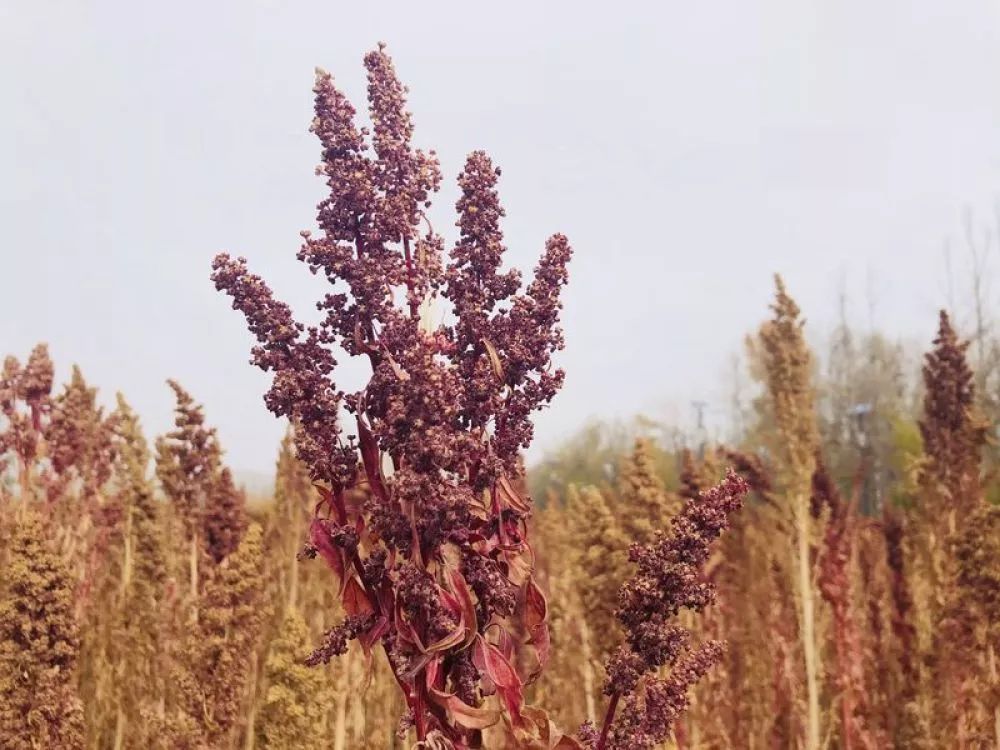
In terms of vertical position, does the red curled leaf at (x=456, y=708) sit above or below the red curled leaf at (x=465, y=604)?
below

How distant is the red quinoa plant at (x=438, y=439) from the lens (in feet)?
4.94

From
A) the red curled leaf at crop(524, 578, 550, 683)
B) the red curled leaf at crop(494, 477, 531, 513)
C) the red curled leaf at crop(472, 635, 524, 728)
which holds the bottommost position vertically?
the red curled leaf at crop(472, 635, 524, 728)

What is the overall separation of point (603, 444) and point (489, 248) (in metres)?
51.5

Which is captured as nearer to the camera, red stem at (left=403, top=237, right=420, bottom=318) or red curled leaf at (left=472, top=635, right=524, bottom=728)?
red curled leaf at (left=472, top=635, right=524, bottom=728)

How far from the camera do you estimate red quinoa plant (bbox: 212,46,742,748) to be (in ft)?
4.94

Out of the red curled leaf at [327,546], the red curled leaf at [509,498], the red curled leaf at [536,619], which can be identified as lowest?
the red curled leaf at [536,619]

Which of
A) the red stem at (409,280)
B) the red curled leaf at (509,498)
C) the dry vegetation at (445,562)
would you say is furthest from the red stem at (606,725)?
the red stem at (409,280)

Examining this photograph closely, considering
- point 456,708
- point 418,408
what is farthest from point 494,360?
point 456,708

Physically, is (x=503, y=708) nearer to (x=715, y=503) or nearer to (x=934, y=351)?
(x=715, y=503)

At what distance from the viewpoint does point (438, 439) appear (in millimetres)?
1468

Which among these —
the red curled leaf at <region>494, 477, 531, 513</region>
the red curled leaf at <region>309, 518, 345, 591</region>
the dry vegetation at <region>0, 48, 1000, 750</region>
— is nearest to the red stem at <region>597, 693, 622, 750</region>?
the dry vegetation at <region>0, 48, 1000, 750</region>

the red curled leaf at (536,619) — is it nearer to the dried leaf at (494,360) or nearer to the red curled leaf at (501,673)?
the red curled leaf at (501,673)

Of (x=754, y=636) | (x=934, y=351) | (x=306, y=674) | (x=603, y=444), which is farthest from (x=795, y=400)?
(x=603, y=444)

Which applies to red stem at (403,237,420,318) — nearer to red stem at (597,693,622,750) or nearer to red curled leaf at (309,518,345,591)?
red curled leaf at (309,518,345,591)
